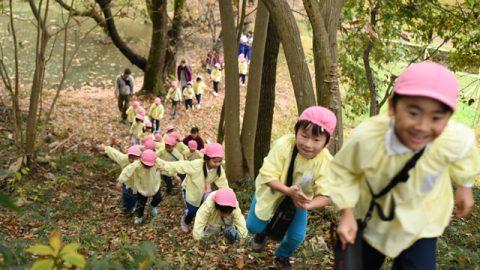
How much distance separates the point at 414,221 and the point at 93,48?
28.1 meters

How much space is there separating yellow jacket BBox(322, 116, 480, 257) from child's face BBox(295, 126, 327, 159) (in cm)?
101

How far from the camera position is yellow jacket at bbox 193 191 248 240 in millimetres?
6082

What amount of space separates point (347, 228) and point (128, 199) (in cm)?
687

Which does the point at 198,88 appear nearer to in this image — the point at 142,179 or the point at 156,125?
the point at 156,125

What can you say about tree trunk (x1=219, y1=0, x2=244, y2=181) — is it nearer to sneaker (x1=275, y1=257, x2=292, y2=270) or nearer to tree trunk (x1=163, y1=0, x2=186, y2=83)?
sneaker (x1=275, y1=257, x2=292, y2=270)

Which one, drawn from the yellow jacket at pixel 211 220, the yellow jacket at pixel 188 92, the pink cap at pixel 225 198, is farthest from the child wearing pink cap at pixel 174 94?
the pink cap at pixel 225 198

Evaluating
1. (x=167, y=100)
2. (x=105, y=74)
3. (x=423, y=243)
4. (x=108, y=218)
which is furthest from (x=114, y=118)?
(x=423, y=243)

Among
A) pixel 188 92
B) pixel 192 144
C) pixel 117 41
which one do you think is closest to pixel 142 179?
pixel 192 144

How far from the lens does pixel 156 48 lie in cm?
1975

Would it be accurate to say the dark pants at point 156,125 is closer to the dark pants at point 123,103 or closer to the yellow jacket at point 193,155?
the dark pants at point 123,103

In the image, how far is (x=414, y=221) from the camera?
261cm

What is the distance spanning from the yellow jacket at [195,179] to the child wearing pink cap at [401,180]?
16.2ft

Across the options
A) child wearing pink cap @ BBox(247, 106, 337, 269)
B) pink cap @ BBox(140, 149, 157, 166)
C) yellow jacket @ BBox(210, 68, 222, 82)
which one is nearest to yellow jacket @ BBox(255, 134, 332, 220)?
child wearing pink cap @ BBox(247, 106, 337, 269)

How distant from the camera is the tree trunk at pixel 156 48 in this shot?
59.4 ft
